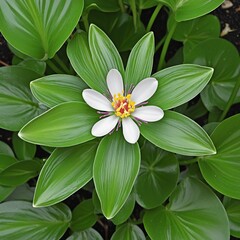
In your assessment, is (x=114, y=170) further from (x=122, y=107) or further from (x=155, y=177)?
(x=155, y=177)

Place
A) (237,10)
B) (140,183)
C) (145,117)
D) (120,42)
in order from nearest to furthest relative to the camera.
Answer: (145,117) < (140,183) < (120,42) < (237,10)

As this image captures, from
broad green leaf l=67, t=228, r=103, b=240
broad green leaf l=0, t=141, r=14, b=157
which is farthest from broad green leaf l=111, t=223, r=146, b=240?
broad green leaf l=0, t=141, r=14, b=157

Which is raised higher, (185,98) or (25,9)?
(25,9)

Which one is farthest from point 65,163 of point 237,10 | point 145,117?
point 237,10

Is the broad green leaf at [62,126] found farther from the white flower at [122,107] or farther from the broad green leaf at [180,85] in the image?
the broad green leaf at [180,85]

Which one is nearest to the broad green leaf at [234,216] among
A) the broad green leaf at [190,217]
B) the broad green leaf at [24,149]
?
the broad green leaf at [190,217]

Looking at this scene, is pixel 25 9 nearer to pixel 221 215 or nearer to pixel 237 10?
pixel 221 215
